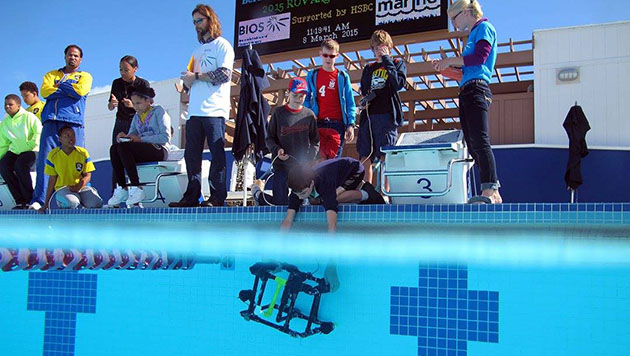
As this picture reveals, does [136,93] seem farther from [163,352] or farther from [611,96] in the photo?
[611,96]

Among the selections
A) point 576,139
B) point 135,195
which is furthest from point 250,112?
point 576,139

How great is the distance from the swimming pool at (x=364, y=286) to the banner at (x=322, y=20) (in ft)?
18.4

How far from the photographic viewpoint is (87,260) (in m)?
3.60

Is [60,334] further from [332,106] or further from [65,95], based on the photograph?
[332,106]

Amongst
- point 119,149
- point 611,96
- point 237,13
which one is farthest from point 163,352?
point 237,13

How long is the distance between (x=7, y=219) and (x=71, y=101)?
1268mm

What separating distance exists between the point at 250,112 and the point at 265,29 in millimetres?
5889

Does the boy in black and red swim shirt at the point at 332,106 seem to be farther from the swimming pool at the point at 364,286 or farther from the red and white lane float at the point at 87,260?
the red and white lane float at the point at 87,260

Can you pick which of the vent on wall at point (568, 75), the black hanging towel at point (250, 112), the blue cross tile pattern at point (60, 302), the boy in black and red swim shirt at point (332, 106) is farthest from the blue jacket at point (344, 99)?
the vent on wall at point (568, 75)

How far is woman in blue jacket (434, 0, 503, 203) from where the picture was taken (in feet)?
12.2

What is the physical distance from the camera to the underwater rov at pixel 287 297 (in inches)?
141

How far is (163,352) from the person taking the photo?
418cm

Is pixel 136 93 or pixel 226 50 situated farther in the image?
pixel 136 93

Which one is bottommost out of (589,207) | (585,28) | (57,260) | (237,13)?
(57,260)
